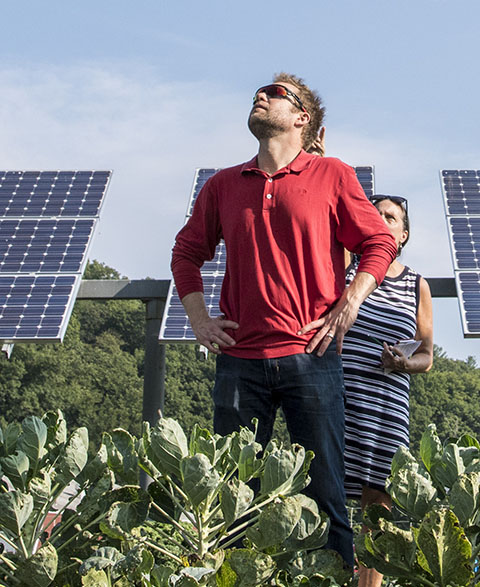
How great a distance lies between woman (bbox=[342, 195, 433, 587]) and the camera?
14.1ft

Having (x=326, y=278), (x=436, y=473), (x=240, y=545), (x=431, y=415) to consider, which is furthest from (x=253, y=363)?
(x=431, y=415)

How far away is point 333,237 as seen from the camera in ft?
12.0

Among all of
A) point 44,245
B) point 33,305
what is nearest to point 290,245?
point 33,305

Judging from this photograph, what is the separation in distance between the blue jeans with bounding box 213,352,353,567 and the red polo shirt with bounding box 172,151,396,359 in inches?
2.8

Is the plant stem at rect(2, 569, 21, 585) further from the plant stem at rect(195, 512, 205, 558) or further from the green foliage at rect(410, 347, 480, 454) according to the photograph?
the green foliage at rect(410, 347, 480, 454)

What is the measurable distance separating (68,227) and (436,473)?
1026 centimetres

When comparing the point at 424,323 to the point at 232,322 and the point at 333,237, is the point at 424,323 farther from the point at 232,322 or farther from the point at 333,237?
the point at 232,322

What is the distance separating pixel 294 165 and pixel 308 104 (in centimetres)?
39

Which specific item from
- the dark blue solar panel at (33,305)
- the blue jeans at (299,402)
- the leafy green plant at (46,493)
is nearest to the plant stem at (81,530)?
the leafy green plant at (46,493)

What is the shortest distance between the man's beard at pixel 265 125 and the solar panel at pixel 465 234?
18.5 feet

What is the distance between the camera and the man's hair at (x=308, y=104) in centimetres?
395

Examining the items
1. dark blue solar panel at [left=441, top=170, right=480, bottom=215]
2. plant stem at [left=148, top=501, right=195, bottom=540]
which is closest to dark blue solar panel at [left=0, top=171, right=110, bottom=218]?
dark blue solar panel at [left=441, top=170, right=480, bottom=215]

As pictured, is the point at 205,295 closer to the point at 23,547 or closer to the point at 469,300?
the point at 469,300

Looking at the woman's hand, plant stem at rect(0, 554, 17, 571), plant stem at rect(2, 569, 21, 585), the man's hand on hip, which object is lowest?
plant stem at rect(2, 569, 21, 585)
